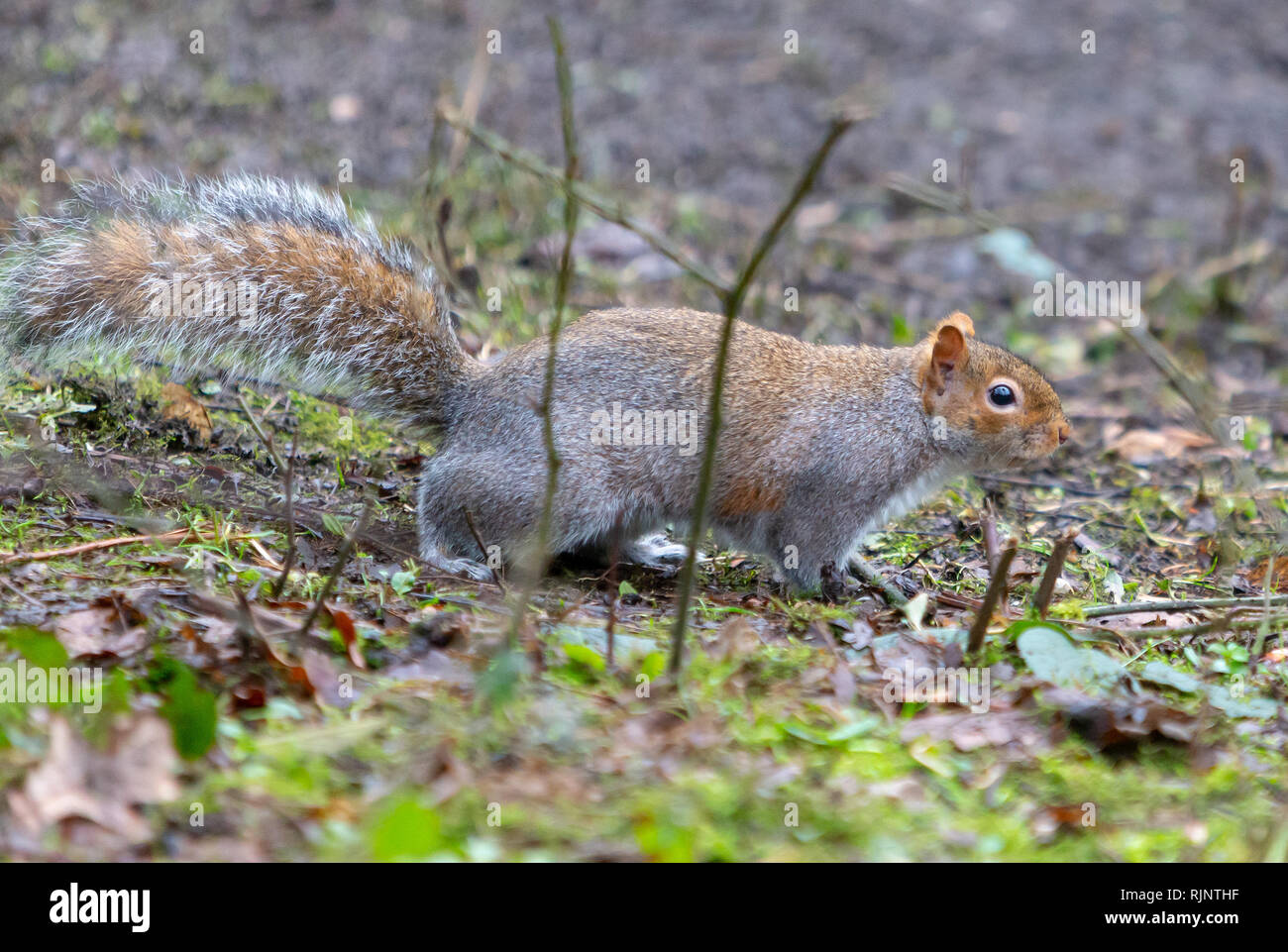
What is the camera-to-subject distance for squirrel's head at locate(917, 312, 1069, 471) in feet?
19.0

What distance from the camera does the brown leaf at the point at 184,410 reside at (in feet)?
20.1

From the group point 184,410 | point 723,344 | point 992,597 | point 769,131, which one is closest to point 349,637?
point 723,344

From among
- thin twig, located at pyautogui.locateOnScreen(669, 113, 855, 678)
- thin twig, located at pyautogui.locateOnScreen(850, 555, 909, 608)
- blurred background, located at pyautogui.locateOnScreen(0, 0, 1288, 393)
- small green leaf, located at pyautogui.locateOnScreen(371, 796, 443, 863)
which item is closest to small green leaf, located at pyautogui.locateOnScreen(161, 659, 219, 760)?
small green leaf, located at pyautogui.locateOnScreen(371, 796, 443, 863)

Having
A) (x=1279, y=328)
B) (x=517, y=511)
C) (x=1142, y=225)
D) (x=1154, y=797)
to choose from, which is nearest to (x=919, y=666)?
(x=1154, y=797)

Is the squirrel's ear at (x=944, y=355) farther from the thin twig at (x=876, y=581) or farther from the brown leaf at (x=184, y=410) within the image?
the brown leaf at (x=184, y=410)

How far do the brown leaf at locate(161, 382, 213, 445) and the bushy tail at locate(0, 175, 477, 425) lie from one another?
2.38 feet

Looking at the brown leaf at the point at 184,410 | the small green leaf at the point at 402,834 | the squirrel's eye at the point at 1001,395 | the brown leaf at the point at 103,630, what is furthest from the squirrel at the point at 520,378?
the small green leaf at the point at 402,834

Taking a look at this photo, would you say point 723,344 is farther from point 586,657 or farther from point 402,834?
point 402,834

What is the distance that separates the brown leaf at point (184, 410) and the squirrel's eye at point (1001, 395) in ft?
11.6

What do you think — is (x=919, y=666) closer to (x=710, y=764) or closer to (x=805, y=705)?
(x=805, y=705)

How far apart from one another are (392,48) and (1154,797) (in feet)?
33.5

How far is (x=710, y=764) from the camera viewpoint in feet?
11.7

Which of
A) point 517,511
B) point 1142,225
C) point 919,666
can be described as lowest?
point 919,666

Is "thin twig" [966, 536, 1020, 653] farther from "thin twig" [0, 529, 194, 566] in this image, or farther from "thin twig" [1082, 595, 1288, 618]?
"thin twig" [0, 529, 194, 566]
